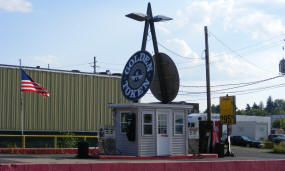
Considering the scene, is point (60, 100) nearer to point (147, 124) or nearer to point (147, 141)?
point (147, 124)

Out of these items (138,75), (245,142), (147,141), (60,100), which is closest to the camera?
(147,141)

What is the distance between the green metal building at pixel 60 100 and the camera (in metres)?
29.0

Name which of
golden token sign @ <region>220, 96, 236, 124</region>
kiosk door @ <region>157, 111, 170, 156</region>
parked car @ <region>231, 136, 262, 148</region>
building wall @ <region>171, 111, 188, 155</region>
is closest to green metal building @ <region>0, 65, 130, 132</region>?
golden token sign @ <region>220, 96, 236, 124</region>

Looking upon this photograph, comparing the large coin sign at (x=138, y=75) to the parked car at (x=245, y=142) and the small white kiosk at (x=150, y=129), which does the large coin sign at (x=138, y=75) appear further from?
the parked car at (x=245, y=142)

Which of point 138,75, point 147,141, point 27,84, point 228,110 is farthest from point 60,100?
point 147,141

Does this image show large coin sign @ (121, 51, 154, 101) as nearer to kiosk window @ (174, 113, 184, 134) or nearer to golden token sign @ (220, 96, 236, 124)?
kiosk window @ (174, 113, 184, 134)

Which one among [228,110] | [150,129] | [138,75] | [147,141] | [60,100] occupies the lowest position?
[147,141]

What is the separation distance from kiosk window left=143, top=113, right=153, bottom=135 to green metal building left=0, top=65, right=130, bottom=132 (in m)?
11.7

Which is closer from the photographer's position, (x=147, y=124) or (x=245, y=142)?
(x=147, y=124)

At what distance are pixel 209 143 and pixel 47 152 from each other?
950 cm

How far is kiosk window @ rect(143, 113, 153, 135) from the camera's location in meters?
20.7

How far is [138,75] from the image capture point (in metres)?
21.5

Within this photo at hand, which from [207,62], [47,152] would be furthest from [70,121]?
[207,62]

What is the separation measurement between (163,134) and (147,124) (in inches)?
41.8
